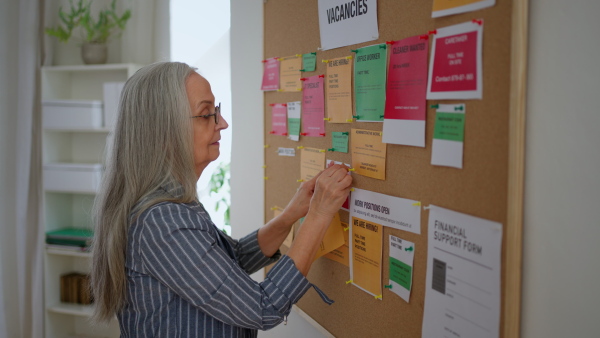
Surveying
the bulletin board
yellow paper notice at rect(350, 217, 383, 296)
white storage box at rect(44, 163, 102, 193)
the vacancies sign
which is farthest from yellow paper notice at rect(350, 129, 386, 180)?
white storage box at rect(44, 163, 102, 193)

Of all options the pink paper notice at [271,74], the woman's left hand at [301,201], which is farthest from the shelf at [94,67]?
the woman's left hand at [301,201]

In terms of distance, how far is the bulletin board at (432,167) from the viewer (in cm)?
91

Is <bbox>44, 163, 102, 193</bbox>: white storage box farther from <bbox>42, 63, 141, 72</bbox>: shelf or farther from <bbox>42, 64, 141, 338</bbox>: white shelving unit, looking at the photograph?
<bbox>42, 63, 141, 72</bbox>: shelf

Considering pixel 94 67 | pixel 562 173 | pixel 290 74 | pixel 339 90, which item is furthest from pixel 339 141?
pixel 94 67

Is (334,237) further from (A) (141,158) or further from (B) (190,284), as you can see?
(A) (141,158)

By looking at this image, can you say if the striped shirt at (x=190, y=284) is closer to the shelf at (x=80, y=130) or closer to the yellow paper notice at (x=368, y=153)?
the yellow paper notice at (x=368, y=153)

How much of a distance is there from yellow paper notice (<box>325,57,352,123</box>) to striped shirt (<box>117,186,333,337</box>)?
0.43m

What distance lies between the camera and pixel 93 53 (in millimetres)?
3506

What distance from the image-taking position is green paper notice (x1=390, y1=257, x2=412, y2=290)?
121 centimetres

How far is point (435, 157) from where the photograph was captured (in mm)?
1101

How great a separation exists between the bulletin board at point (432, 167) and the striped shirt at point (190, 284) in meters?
0.26

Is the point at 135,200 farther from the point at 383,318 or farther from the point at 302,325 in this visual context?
the point at 302,325

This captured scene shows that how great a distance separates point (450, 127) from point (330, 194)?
43cm

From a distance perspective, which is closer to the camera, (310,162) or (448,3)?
(448,3)
